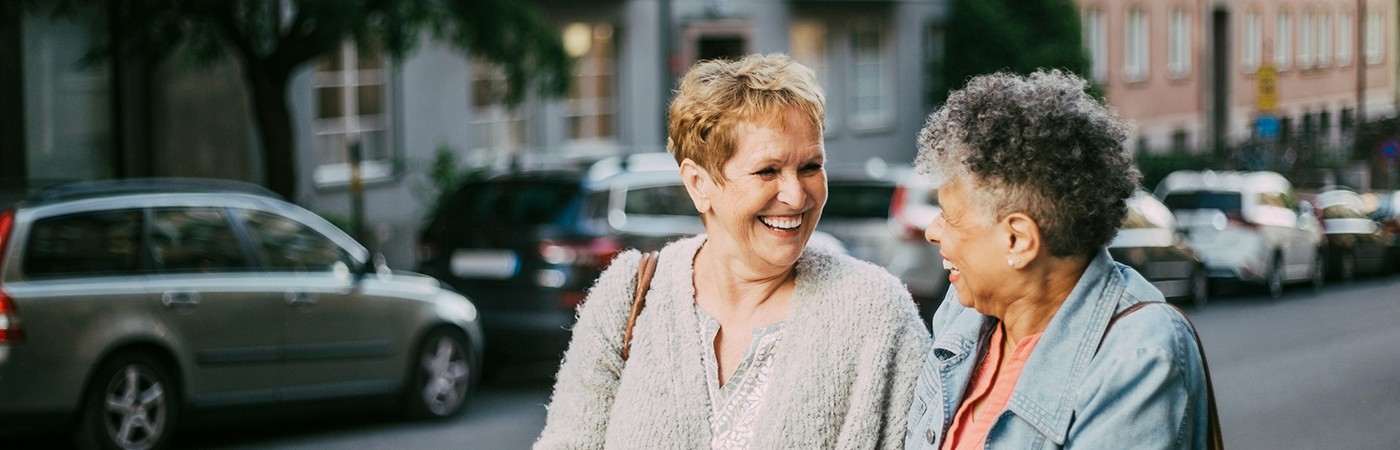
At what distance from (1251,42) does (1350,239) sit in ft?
79.6

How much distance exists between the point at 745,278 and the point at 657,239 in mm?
9162

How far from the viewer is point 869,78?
32.5 m

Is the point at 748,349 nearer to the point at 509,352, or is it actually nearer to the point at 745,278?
the point at 745,278

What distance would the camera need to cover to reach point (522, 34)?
50.5 ft

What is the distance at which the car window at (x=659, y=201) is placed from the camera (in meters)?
12.5

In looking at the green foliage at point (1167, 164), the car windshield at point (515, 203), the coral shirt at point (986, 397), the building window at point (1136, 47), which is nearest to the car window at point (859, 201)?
the car windshield at point (515, 203)

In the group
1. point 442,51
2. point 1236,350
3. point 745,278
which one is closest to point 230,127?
point 442,51

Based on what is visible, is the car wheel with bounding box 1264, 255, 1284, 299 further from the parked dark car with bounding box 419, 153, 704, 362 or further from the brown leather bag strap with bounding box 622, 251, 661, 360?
the brown leather bag strap with bounding box 622, 251, 661, 360

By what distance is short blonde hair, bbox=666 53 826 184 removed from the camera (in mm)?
3127

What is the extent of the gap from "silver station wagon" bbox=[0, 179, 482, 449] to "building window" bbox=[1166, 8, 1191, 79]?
37.7 metres

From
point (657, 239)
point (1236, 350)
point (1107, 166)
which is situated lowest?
point (1236, 350)

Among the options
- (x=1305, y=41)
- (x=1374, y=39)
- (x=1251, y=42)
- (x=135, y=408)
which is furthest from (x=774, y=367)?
(x=1374, y=39)

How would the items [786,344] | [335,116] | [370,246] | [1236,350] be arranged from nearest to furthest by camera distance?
[786,344] → [1236,350] → [370,246] → [335,116]

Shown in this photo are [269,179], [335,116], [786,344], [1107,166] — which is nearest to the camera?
[1107,166]
